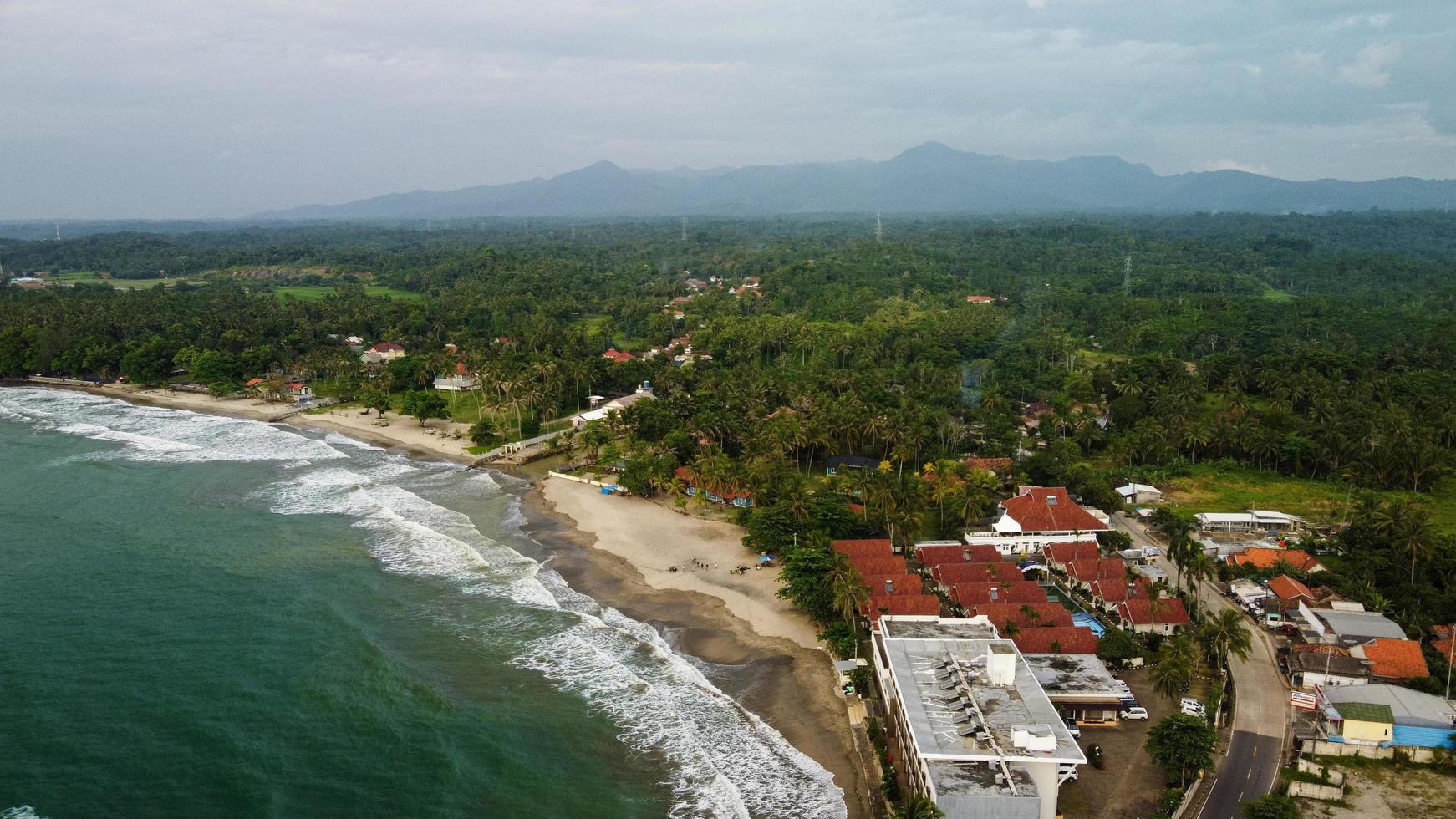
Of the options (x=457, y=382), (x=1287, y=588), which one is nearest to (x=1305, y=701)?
(x=1287, y=588)

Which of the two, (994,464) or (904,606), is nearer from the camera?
(904,606)

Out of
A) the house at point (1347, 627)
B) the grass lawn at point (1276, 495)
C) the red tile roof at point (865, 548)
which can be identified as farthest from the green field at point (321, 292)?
the house at point (1347, 627)

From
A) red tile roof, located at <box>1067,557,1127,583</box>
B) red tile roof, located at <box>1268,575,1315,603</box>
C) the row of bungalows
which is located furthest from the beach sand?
red tile roof, located at <box>1268,575,1315,603</box>

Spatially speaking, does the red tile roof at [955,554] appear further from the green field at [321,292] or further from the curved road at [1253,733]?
the green field at [321,292]

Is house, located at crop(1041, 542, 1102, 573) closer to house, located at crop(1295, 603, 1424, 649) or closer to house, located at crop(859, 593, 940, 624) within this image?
house, located at crop(1295, 603, 1424, 649)

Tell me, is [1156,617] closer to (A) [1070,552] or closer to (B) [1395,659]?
(A) [1070,552]

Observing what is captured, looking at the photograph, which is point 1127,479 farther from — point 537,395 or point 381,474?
point 381,474
